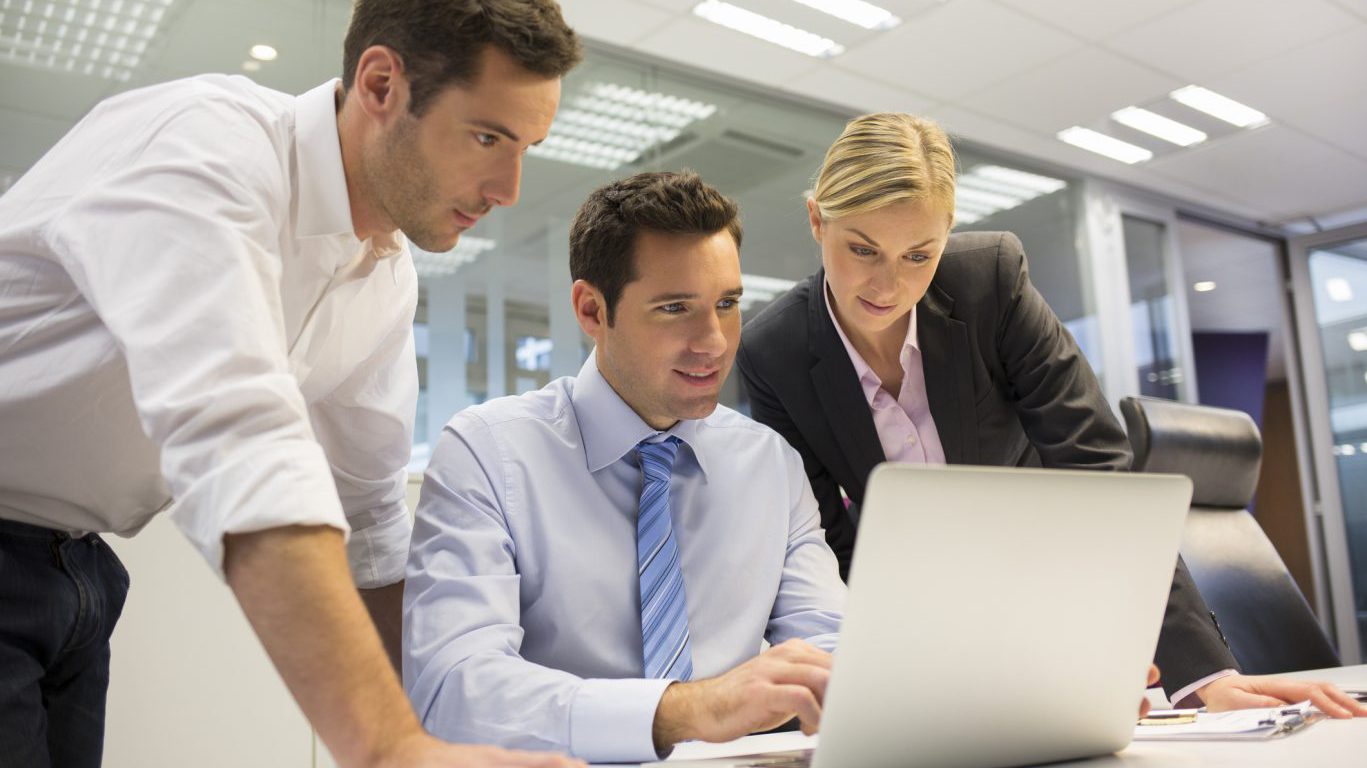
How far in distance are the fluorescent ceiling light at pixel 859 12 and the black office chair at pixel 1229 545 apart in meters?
2.07

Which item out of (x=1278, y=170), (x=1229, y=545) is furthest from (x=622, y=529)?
(x=1278, y=170)

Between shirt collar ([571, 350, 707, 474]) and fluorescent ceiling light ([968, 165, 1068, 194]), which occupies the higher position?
fluorescent ceiling light ([968, 165, 1068, 194])

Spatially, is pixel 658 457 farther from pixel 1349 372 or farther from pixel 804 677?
pixel 1349 372

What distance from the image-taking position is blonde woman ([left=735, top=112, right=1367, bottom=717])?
5.41ft

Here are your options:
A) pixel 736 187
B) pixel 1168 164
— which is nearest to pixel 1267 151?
pixel 1168 164

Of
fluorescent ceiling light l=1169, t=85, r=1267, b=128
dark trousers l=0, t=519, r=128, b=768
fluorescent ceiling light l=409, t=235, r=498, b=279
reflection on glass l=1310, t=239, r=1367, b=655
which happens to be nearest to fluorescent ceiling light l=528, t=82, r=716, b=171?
fluorescent ceiling light l=409, t=235, r=498, b=279

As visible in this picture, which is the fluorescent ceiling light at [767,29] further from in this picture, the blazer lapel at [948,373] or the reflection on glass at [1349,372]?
the reflection on glass at [1349,372]

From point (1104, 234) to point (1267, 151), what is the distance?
857 mm

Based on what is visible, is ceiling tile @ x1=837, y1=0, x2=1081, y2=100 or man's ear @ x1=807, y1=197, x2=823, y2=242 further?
ceiling tile @ x1=837, y1=0, x2=1081, y2=100

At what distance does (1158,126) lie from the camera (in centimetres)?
517

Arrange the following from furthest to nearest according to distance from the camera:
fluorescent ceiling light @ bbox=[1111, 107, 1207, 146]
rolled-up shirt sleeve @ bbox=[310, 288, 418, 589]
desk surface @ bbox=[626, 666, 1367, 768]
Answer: fluorescent ceiling light @ bbox=[1111, 107, 1207, 146]
rolled-up shirt sleeve @ bbox=[310, 288, 418, 589]
desk surface @ bbox=[626, 666, 1367, 768]

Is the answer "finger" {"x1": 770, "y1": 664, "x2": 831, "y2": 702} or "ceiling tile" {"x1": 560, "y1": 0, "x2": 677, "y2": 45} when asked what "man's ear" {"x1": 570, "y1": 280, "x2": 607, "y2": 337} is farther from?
"ceiling tile" {"x1": 560, "y1": 0, "x2": 677, "y2": 45}

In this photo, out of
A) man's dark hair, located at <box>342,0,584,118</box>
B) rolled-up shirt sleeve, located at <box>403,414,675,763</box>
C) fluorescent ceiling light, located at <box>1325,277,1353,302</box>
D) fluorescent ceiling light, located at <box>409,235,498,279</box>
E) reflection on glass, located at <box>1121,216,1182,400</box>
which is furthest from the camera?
fluorescent ceiling light, located at <box>1325,277,1353,302</box>

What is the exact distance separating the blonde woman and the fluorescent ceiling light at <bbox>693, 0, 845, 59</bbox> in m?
2.35
